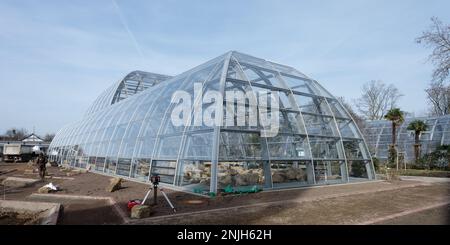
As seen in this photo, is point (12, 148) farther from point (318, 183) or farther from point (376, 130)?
point (376, 130)

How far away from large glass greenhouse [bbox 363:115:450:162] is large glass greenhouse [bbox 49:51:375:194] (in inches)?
745

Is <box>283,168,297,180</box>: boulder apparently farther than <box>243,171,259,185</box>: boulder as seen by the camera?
Yes

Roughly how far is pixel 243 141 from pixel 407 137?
1154 inches

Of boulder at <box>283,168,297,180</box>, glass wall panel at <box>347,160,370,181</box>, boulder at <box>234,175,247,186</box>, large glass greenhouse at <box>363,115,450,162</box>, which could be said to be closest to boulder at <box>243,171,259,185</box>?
boulder at <box>234,175,247,186</box>

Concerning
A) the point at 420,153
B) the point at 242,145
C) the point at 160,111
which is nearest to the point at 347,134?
the point at 242,145

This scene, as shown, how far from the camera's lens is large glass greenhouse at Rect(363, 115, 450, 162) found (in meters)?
31.7

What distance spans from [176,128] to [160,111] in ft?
9.53

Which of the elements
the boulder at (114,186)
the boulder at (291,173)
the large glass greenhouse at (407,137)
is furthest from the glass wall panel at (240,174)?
the large glass greenhouse at (407,137)

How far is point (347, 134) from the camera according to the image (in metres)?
17.3

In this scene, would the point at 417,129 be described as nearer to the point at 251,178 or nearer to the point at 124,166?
the point at 251,178

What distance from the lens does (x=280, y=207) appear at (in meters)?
9.68

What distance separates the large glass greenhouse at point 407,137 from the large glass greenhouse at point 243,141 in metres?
18.9

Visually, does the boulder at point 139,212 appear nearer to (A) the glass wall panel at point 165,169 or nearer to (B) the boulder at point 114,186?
(A) the glass wall panel at point 165,169

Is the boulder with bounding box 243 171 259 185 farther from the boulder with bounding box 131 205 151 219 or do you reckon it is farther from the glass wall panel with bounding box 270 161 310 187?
the boulder with bounding box 131 205 151 219
